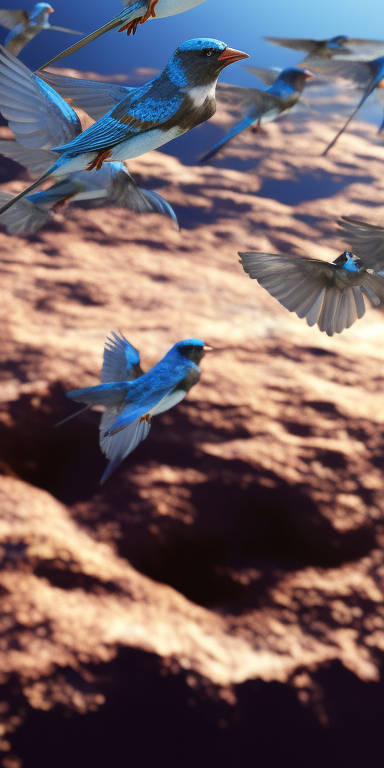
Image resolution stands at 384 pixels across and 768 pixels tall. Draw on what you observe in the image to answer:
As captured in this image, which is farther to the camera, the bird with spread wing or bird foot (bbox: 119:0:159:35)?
the bird with spread wing

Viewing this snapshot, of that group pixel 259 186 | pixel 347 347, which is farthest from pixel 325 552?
pixel 259 186

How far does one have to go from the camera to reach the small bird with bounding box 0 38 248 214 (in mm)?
239

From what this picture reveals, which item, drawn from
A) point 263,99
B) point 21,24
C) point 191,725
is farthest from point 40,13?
point 191,725

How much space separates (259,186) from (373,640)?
1.50 meters

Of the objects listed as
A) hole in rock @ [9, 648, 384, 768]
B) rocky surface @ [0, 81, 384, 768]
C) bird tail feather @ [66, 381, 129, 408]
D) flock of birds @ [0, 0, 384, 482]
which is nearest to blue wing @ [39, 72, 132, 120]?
flock of birds @ [0, 0, 384, 482]

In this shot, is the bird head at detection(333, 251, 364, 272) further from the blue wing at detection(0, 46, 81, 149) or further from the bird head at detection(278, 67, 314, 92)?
the bird head at detection(278, 67, 314, 92)

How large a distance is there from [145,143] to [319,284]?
0.20 meters

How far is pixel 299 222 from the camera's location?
1.76 metres

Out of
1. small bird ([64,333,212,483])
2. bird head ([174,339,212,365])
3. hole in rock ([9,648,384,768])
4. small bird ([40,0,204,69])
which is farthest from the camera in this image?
hole in rock ([9,648,384,768])

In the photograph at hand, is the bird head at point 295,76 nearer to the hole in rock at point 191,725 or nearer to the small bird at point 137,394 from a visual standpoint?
the small bird at point 137,394

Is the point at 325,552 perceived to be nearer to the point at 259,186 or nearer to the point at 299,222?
the point at 299,222

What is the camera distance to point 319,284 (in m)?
0.40

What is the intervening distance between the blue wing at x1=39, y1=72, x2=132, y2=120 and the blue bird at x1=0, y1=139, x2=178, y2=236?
0.12 ft

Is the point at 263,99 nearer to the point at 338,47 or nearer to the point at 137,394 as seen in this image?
the point at 338,47
